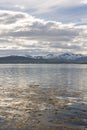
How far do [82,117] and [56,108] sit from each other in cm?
741

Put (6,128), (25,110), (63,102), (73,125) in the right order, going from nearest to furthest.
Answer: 1. (6,128)
2. (73,125)
3. (25,110)
4. (63,102)

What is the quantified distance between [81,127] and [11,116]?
9838 millimetres

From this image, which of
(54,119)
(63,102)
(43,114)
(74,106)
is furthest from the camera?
(63,102)

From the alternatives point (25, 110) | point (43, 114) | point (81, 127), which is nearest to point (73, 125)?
point (81, 127)

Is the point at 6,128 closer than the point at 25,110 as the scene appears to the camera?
Yes

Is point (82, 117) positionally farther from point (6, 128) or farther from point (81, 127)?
point (6, 128)

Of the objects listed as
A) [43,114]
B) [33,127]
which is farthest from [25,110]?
[33,127]

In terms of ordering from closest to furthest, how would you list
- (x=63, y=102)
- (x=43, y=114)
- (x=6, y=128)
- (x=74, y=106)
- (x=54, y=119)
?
(x=6, y=128)
(x=54, y=119)
(x=43, y=114)
(x=74, y=106)
(x=63, y=102)

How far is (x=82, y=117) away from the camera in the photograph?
3619cm

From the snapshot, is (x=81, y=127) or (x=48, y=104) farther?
(x=48, y=104)

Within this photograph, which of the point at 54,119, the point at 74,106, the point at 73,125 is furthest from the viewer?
the point at 74,106

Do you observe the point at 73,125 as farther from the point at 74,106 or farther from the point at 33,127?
the point at 74,106

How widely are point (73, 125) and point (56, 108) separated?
10702 mm

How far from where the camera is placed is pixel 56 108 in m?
42.9
